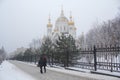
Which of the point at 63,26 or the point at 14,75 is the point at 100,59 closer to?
the point at 14,75

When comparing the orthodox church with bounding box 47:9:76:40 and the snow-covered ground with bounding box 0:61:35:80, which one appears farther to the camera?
the orthodox church with bounding box 47:9:76:40

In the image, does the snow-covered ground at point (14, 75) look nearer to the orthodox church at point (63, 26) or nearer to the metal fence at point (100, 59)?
the metal fence at point (100, 59)

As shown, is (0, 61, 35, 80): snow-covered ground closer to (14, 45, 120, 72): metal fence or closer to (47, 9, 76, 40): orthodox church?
(14, 45, 120, 72): metal fence

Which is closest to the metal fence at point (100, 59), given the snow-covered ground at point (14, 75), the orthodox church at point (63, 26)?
the snow-covered ground at point (14, 75)

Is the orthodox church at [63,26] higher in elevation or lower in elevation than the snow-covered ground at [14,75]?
higher

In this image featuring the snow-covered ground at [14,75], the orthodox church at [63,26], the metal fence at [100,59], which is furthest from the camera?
the orthodox church at [63,26]

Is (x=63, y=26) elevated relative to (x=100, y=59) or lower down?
elevated

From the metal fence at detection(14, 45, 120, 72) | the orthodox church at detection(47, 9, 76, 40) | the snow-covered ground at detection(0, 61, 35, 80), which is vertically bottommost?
the snow-covered ground at detection(0, 61, 35, 80)

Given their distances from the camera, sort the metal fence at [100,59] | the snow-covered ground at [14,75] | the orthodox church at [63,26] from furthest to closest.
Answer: the orthodox church at [63,26]
the snow-covered ground at [14,75]
the metal fence at [100,59]

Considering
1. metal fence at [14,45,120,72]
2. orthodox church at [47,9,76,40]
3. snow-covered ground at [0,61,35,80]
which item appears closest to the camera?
metal fence at [14,45,120,72]

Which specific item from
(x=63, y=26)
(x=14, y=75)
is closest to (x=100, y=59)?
(x=14, y=75)

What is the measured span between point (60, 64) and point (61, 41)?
7.69 feet

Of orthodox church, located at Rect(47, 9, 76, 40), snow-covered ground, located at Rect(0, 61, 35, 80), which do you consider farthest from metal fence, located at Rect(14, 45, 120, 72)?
orthodox church, located at Rect(47, 9, 76, 40)

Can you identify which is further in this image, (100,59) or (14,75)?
(14,75)
